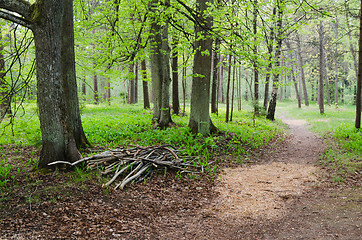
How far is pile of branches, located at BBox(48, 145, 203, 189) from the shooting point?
5516 millimetres

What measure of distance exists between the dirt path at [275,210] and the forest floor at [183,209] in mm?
15

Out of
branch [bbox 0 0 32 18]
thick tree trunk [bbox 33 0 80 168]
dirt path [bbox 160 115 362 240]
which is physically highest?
branch [bbox 0 0 32 18]

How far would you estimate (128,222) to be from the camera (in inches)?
156

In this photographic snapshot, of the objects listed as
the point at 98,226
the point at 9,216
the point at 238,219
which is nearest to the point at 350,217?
the point at 238,219

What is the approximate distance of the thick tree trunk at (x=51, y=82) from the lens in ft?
15.0

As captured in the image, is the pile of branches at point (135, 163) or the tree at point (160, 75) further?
the tree at point (160, 75)

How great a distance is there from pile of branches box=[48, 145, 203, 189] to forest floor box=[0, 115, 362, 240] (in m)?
0.27

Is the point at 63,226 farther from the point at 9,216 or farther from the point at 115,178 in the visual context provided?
the point at 115,178

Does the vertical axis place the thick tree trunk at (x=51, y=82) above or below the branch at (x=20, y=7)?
below

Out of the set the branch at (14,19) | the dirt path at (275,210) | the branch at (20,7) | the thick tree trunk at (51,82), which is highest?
the branch at (20,7)

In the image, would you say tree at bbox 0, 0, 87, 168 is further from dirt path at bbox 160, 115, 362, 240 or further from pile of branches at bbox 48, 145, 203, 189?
dirt path at bbox 160, 115, 362, 240

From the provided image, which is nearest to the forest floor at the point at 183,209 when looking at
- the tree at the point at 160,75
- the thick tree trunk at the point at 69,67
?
the thick tree trunk at the point at 69,67

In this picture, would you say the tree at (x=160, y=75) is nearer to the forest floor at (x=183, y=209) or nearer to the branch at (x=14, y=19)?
the forest floor at (x=183, y=209)

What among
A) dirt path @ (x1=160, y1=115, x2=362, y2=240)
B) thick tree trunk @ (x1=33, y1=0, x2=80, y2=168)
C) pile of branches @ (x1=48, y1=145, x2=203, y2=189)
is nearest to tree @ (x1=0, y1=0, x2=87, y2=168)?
thick tree trunk @ (x1=33, y1=0, x2=80, y2=168)
